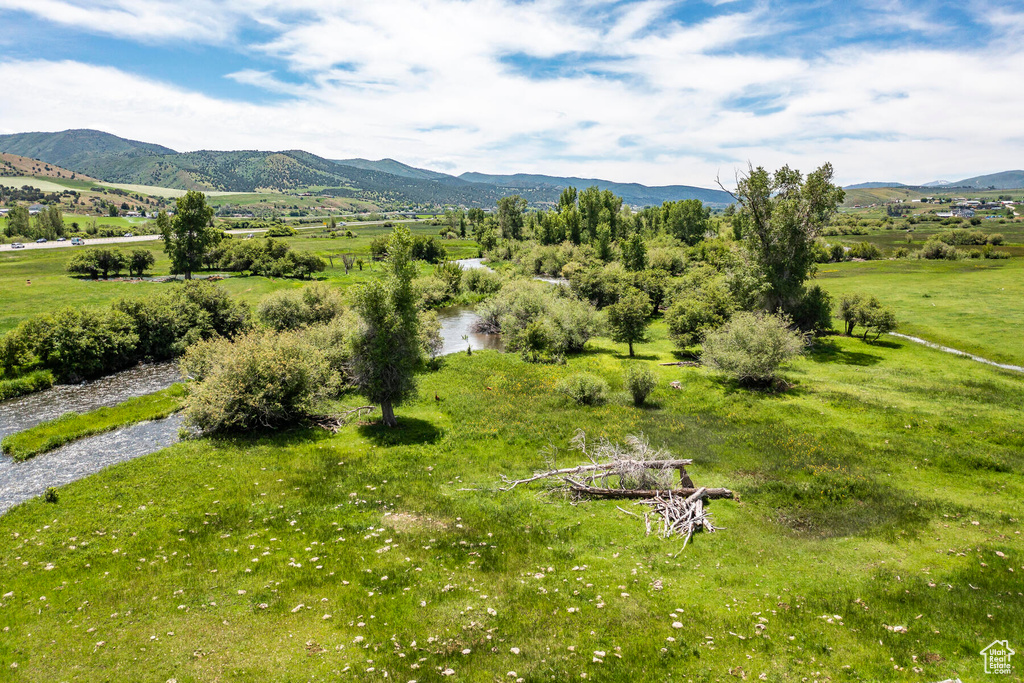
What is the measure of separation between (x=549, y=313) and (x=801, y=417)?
1276 inches

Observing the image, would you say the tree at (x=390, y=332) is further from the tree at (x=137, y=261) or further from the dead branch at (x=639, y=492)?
the tree at (x=137, y=261)

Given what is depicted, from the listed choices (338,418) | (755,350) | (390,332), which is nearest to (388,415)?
(338,418)

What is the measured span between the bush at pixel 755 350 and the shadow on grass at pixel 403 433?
1037 inches

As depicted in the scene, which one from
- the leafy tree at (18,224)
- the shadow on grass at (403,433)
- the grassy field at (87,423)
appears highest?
the leafy tree at (18,224)

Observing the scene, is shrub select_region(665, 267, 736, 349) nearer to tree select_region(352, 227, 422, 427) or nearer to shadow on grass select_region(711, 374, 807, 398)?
shadow on grass select_region(711, 374, 807, 398)

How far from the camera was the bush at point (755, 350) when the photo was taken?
39625 millimetres

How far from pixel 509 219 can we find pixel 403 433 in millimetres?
127136

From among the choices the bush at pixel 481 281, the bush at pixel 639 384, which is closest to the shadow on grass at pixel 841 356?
the bush at pixel 639 384

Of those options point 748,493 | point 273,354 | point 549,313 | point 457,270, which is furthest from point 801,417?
point 457,270

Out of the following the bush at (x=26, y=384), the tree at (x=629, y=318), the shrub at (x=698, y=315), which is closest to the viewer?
the bush at (x=26, y=384)

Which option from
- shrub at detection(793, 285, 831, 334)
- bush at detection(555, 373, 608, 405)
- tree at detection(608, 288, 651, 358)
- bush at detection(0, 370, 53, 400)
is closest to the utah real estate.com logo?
bush at detection(555, 373, 608, 405)

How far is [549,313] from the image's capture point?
2357 inches

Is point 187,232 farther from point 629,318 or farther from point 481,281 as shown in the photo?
point 629,318

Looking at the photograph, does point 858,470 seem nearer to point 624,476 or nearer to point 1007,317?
point 624,476
